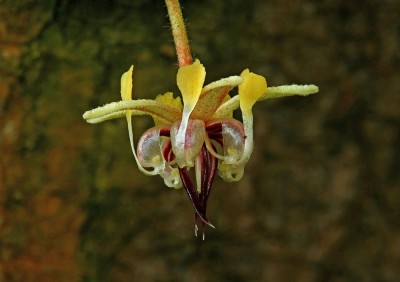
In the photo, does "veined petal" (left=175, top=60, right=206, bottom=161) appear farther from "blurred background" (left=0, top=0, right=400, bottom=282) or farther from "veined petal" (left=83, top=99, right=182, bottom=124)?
"blurred background" (left=0, top=0, right=400, bottom=282)

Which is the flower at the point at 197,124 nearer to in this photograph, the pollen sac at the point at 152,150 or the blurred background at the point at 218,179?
the pollen sac at the point at 152,150

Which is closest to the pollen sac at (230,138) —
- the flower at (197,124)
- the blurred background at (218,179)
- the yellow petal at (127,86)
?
the flower at (197,124)

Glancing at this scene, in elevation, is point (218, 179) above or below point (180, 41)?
below

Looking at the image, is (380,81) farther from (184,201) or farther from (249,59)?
(184,201)

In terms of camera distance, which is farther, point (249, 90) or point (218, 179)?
point (218, 179)

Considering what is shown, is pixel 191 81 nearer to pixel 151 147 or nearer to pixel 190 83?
pixel 190 83

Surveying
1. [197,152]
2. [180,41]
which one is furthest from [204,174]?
[180,41]

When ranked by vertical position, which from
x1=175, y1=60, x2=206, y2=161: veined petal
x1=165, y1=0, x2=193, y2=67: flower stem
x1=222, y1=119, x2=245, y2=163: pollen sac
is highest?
x1=165, y1=0, x2=193, y2=67: flower stem

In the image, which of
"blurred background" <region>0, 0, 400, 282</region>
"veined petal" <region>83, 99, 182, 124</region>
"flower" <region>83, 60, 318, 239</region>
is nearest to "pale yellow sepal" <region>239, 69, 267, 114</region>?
→ "flower" <region>83, 60, 318, 239</region>
